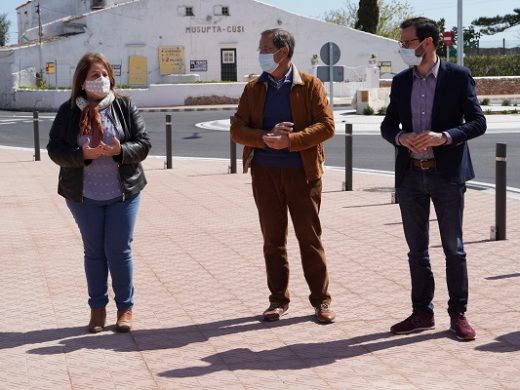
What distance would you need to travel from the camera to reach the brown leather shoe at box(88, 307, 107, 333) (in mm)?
6641

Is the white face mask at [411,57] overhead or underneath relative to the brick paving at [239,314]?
overhead

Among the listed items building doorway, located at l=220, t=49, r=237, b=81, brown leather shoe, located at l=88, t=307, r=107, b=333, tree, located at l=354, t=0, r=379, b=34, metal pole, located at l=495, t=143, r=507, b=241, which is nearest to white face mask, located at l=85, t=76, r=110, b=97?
brown leather shoe, located at l=88, t=307, r=107, b=333

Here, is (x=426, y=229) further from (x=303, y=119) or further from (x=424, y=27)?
(x=424, y=27)

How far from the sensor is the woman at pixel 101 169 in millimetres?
6480

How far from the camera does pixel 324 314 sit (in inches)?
265

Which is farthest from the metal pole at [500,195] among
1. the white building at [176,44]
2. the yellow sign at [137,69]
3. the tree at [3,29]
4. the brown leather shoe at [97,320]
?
the tree at [3,29]

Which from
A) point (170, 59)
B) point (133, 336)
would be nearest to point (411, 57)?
point (133, 336)

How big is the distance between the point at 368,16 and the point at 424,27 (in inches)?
2425

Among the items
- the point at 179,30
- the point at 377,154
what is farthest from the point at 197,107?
the point at 377,154

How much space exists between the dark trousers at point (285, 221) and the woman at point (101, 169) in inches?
31.9

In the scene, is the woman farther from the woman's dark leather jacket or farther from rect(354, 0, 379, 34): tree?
rect(354, 0, 379, 34): tree

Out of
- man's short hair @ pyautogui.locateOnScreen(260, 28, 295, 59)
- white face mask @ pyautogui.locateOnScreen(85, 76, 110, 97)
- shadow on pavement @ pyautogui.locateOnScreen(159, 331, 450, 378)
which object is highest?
man's short hair @ pyautogui.locateOnScreen(260, 28, 295, 59)

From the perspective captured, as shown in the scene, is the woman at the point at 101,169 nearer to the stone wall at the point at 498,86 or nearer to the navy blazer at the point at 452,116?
the navy blazer at the point at 452,116

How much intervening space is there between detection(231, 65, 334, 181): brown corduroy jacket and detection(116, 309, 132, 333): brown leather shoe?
1201 mm
